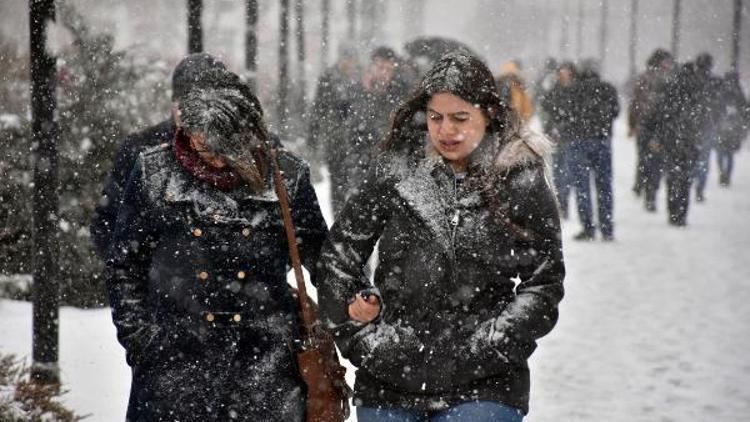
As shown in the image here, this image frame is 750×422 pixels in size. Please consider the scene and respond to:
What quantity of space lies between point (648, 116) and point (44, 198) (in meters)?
10.3

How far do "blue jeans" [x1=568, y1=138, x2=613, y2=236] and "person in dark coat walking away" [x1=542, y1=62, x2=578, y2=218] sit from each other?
0.62 ft

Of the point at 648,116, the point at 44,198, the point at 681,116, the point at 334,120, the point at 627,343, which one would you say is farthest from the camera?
the point at 648,116

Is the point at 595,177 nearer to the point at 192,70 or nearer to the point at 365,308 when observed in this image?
the point at 192,70

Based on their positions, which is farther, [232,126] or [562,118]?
[562,118]

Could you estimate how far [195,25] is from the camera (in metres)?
6.60

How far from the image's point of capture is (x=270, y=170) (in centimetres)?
344

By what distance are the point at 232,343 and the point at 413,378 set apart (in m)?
0.58

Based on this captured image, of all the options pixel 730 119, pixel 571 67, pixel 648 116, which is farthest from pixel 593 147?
pixel 730 119

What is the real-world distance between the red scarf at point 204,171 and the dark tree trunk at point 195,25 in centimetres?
331

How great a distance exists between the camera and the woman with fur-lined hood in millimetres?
3154

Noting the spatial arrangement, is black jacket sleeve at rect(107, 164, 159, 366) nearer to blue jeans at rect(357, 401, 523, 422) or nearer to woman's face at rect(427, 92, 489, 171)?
blue jeans at rect(357, 401, 523, 422)

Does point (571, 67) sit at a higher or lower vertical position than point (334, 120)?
higher

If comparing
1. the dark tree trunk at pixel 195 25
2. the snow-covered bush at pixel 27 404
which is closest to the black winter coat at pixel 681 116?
the dark tree trunk at pixel 195 25

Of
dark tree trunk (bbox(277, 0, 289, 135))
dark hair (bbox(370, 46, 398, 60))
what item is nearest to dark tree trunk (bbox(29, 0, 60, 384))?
dark hair (bbox(370, 46, 398, 60))
